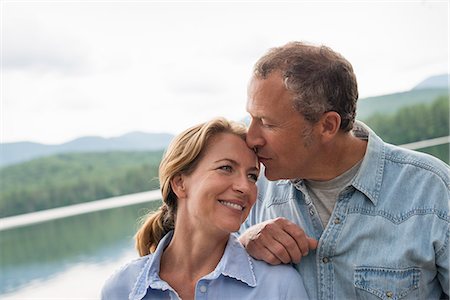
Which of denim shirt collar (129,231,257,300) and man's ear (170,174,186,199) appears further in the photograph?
man's ear (170,174,186,199)

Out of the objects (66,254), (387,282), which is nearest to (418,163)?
(387,282)

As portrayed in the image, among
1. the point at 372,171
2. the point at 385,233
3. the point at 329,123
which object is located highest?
the point at 329,123

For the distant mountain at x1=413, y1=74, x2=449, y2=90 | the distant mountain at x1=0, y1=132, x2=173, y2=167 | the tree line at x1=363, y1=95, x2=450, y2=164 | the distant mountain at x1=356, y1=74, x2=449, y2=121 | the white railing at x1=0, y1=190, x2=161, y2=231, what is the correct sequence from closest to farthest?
the tree line at x1=363, y1=95, x2=450, y2=164
the distant mountain at x1=356, y1=74, x2=449, y2=121
the white railing at x1=0, y1=190, x2=161, y2=231
the distant mountain at x1=0, y1=132, x2=173, y2=167
the distant mountain at x1=413, y1=74, x2=449, y2=90

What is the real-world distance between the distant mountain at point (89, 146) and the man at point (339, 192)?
1424 cm

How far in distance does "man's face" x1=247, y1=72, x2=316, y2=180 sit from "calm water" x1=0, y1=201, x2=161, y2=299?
3867 mm

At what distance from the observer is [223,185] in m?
1.70

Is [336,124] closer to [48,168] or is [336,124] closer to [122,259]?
[122,259]

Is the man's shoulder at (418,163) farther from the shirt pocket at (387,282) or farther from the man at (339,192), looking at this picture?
the shirt pocket at (387,282)

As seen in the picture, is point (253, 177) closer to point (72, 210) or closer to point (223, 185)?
point (223, 185)

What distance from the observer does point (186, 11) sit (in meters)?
7.69

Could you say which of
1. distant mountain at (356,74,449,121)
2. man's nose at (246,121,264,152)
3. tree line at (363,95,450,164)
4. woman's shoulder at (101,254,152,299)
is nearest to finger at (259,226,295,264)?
man's nose at (246,121,264,152)

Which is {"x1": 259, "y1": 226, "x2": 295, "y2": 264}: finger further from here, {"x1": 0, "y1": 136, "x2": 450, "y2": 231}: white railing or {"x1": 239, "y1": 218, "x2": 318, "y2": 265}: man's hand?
{"x1": 0, "y1": 136, "x2": 450, "y2": 231}: white railing

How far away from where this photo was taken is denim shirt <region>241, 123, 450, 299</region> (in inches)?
66.7

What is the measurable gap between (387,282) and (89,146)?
60.9 ft
